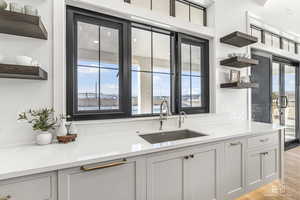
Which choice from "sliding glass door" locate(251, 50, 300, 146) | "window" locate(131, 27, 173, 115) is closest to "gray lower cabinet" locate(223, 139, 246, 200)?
"window" locate(131, 27, 173, 115)

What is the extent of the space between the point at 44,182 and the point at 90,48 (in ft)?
4.35

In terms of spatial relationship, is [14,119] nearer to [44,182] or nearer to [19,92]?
[19,92]

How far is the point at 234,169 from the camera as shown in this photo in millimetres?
1719

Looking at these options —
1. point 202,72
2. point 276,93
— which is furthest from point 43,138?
point 276,93

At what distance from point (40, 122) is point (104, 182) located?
75 cm

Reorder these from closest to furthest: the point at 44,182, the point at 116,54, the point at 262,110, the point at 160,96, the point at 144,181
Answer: the point at 44,182, the point at 144,181, the point at 116,54, the point at 160,96, the point at 262,110

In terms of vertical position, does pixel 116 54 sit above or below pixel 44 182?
above

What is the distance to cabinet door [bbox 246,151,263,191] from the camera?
184cm

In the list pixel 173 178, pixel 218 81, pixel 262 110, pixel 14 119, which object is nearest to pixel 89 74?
pixel 14 119

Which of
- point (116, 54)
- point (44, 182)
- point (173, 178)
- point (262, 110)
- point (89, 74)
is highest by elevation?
point (116, 54)

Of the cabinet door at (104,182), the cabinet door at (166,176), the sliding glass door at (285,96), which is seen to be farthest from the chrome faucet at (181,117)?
the sliding glass door at (285,96)

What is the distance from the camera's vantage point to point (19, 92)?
51.0 inches

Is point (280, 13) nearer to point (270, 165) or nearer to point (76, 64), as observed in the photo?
point (270, 165)

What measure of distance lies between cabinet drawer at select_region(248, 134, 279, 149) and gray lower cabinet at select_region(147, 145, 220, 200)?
58cm
